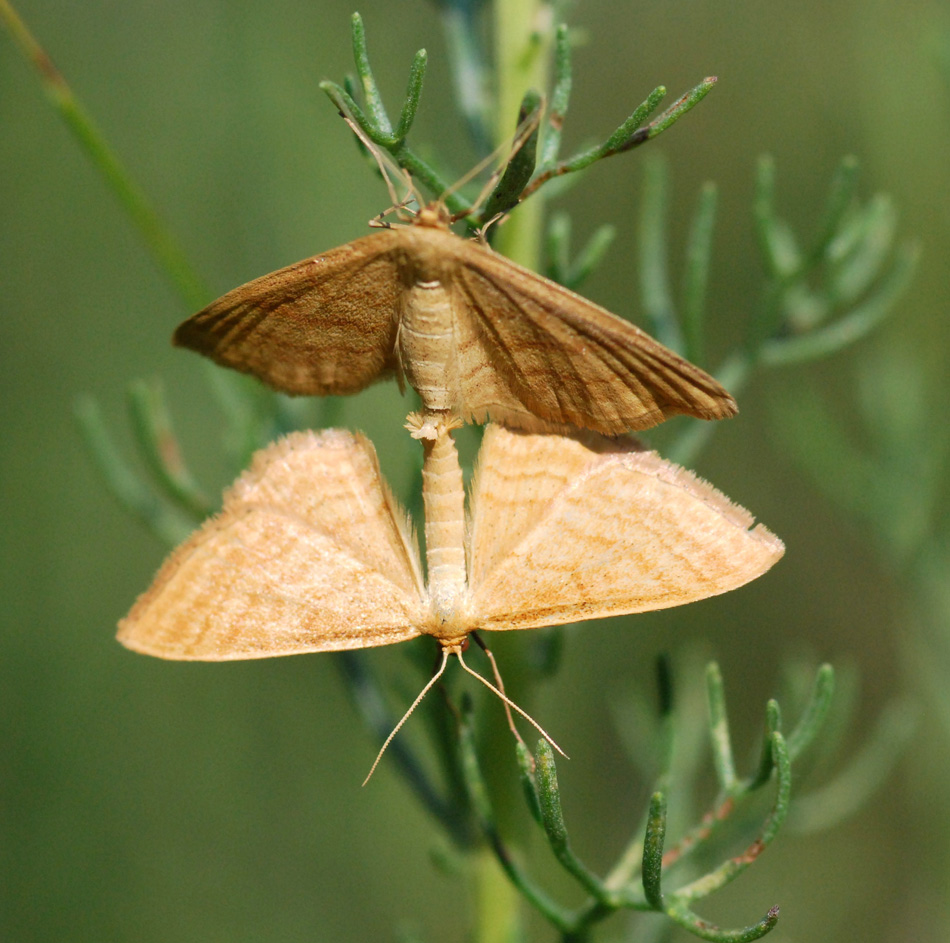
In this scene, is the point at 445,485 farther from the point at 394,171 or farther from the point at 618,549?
the point at 394,171

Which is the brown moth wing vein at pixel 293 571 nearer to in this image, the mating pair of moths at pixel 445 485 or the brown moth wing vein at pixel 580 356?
the mating pair of moths at pixel 445 485

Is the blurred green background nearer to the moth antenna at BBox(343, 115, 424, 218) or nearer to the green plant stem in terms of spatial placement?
the green plant stem

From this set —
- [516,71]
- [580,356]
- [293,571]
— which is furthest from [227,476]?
[580,356]

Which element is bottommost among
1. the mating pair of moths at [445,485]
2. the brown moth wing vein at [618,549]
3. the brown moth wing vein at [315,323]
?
the brown moth wing vein at [618,549]

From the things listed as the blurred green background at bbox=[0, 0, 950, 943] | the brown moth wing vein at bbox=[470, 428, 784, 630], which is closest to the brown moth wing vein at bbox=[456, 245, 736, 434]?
the brown moth wing vein at bbox=[470, 428, 784, 630]

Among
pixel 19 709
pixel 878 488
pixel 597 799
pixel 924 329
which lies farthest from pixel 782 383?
pixel 19 709

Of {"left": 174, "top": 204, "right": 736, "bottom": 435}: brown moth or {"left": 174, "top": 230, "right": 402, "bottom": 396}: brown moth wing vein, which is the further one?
{"left": 174, "top": 230, "right": 402, "bottom": 396}: brown moth wing vein

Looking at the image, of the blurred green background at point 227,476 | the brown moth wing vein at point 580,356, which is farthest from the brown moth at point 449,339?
the blurred green background at point 227,476
